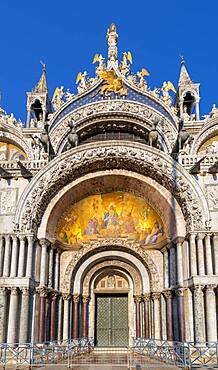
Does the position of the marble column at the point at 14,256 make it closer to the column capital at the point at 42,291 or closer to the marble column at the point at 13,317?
the marble column at the point at 13,317

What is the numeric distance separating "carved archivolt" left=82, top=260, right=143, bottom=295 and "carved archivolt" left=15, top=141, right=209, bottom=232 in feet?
13.7

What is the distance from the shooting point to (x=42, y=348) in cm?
1373

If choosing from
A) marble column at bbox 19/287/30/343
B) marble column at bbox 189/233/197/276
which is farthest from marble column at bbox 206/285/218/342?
marble column at bbox 19/287/30/343

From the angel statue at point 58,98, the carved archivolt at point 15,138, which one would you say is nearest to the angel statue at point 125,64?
the angel statue at point 58,98

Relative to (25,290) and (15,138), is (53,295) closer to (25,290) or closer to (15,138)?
(25,290)

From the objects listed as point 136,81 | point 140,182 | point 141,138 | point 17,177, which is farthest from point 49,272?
point 136,81

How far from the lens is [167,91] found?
2177cm

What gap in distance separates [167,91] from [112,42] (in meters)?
5.67

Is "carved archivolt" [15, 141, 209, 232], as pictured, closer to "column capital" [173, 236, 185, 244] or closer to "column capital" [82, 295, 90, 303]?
"column capital" [173, 236, 185, 244]

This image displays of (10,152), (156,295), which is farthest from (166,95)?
(156,295)

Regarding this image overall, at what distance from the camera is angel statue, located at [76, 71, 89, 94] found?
21705 mm

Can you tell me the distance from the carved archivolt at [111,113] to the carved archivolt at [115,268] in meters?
7.01

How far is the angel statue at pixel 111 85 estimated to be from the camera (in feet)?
69.9

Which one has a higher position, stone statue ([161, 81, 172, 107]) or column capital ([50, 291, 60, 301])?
stone statue ([161, 81, 172, 107])
